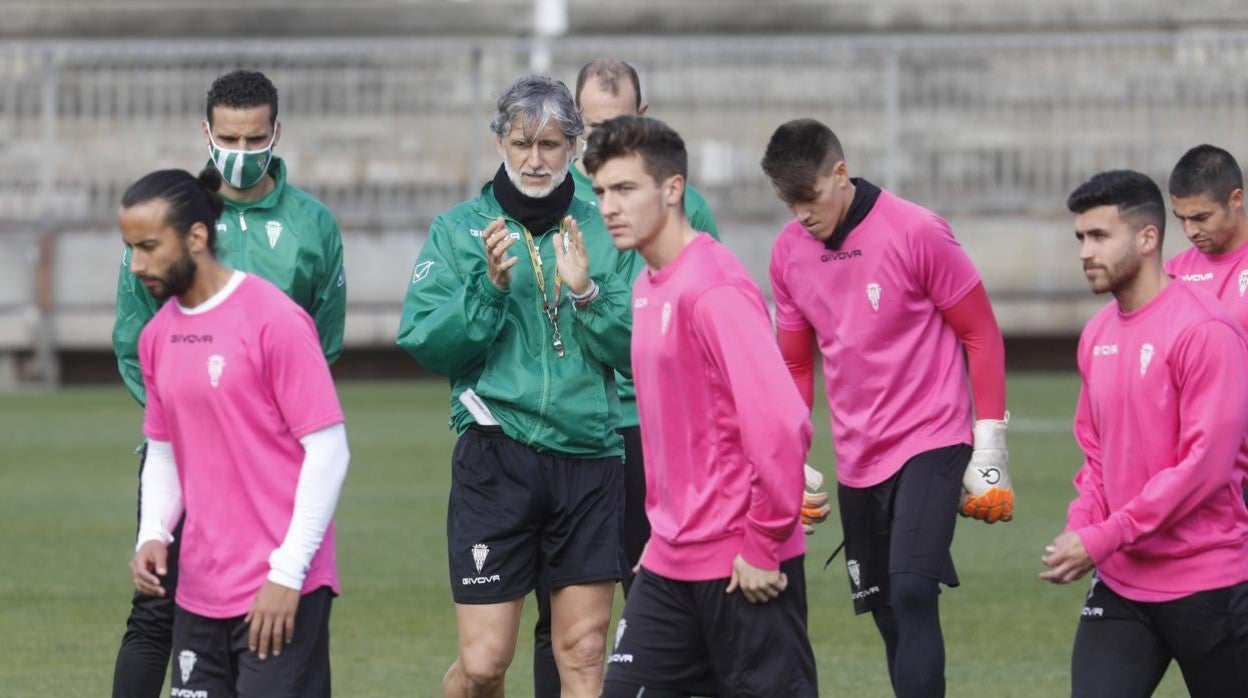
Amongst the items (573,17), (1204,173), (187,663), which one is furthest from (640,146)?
(573,17)

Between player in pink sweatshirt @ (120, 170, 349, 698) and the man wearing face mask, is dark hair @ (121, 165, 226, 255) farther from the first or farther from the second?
the man wearing face mask

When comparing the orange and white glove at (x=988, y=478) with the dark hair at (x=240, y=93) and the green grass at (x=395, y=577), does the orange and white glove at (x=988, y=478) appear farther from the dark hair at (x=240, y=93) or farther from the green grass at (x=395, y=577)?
the dark hair at (x=240, y=93)

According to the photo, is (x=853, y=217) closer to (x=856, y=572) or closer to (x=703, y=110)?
(x=856, y=572)

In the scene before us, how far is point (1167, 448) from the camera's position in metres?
6.81

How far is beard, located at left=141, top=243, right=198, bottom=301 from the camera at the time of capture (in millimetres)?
6137

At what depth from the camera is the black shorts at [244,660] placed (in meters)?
6.15

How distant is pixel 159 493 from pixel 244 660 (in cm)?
57

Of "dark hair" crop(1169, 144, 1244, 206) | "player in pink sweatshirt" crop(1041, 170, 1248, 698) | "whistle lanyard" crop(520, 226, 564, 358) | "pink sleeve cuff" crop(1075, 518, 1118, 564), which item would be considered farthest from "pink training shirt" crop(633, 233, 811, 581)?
"dark hair" crop(1169, 144, 1244, 206)

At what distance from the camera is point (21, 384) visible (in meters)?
22.3

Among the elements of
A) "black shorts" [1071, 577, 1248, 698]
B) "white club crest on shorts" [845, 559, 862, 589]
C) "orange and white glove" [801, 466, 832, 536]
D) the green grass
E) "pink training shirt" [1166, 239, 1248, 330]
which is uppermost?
"pink training shirt" [1166, 239, 1248, 330]

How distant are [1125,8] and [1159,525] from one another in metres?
20.5

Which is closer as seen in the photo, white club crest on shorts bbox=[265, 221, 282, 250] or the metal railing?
white club crest on shorts bbox=[265, 221, 282, 250]

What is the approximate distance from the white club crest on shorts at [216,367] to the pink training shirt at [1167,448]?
8.37 ft

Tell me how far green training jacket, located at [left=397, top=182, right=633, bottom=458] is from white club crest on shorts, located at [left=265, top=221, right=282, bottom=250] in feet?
1.58
